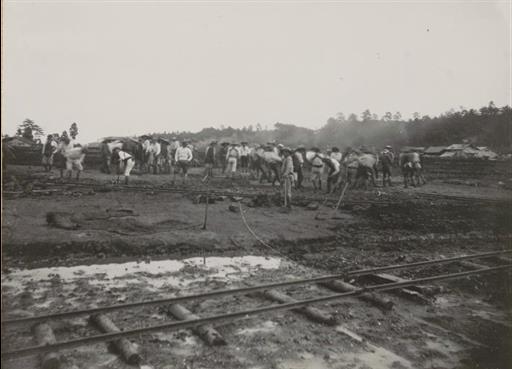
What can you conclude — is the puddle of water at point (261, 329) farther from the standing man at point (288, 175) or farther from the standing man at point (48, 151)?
the standing man at point (48, 151)

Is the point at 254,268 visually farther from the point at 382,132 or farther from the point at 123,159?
the point at 382,132

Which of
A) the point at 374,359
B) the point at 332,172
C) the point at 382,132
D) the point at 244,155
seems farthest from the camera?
the point at 382,132

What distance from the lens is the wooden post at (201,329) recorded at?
5012 millimetres

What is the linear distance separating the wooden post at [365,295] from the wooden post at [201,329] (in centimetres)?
259

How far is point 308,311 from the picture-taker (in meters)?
6.04

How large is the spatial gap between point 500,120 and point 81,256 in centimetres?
4620

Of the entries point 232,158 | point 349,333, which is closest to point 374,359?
point 349,333

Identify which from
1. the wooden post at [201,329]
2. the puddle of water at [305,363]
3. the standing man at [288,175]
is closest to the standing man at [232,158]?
the standing man at [288,175]

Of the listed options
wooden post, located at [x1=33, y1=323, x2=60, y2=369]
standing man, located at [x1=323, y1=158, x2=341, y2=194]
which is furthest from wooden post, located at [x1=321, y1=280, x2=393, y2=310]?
standing man, located at [x1=323, y1=158, x2=341, y2=194]

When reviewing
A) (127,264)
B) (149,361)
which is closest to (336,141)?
(127,264)

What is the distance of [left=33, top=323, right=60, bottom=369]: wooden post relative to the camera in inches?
167

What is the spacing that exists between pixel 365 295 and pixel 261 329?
1995mm

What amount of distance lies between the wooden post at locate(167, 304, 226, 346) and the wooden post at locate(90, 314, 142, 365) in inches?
32.1

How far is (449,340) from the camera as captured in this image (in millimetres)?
5598
